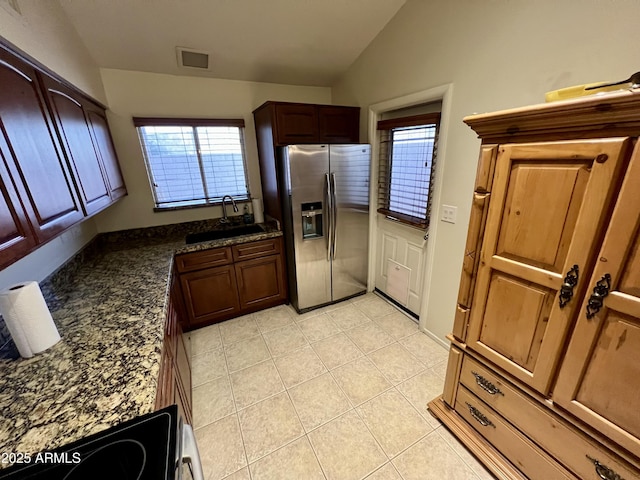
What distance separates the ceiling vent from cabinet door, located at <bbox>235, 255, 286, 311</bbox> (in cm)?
188

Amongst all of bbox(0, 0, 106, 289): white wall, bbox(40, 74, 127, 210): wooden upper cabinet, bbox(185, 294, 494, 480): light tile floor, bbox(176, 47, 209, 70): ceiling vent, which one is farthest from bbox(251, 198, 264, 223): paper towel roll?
bbox(0, 0, 106, 289): white wall

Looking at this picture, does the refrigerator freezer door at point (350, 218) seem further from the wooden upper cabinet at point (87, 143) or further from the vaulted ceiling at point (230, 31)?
the wooden upper cabinet at point (87, 143)

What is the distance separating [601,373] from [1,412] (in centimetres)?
205

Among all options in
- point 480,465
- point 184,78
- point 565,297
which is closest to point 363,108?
point 184,78

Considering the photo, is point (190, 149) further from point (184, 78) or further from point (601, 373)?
point (601, 373)

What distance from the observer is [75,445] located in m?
0.72

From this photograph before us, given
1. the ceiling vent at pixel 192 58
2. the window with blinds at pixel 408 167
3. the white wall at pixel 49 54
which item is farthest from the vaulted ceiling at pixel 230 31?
the window with blinds at pixel 408 167

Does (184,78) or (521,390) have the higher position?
(184,78)

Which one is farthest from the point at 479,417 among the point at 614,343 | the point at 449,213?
the point at 449,213

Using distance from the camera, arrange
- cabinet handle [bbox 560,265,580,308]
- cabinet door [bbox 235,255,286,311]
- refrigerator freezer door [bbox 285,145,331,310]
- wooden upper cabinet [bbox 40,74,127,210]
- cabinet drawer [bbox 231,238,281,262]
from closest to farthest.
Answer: cabinet handle [bbox 560,265,580,308]
wooden upper cabinet [bbox 40,74,127,210]
refrigerator freezer door [bbox 285,145,331,310]
cabinet drawer [bbox 231,238,281,262]
cabinet door [bbox 235,255,286,311]

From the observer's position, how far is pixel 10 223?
3.00 ft

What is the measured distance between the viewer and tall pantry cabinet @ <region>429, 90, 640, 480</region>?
818 millimetres

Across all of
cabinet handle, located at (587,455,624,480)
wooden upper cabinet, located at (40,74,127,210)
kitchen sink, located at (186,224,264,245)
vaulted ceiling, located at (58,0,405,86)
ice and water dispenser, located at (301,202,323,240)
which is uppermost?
vaulted ceiling, located at (58,0,405,86)

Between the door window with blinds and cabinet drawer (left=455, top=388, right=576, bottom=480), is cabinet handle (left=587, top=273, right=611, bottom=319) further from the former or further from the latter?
the door window with blinds
